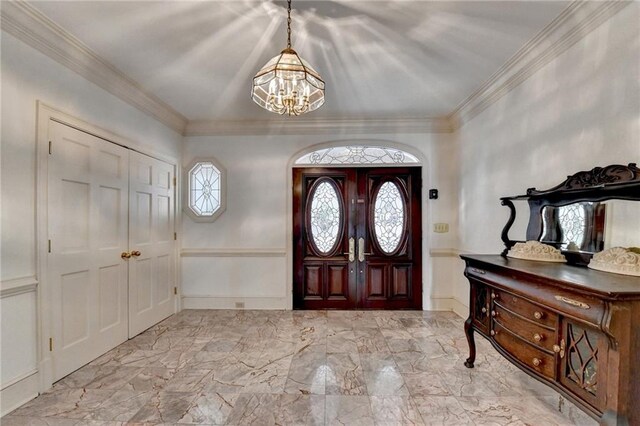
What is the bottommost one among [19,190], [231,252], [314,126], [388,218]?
[231,252]

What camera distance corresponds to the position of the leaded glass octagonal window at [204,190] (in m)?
4.36

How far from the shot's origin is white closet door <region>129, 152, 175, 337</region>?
3.31 m

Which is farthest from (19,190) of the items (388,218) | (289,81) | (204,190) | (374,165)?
(388,218)

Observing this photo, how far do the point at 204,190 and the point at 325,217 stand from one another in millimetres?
1884

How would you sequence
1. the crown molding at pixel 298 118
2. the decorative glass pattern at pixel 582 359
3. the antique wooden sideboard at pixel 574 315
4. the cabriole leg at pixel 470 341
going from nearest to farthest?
the antique wooden sideboard at pixel 574 315 < the decorative glass pattern at pixel 582 359 < the crown molding at pixel 298 118 < the cabriole leg at pixel 470 341

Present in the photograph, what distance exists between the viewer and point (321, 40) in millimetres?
2447

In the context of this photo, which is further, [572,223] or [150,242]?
[150,242]

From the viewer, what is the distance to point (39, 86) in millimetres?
2260

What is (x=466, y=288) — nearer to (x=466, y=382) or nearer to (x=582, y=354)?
(x=466, y=382)

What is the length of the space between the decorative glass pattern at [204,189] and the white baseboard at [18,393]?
2548 mm

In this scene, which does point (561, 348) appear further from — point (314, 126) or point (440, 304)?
point (314, 126)

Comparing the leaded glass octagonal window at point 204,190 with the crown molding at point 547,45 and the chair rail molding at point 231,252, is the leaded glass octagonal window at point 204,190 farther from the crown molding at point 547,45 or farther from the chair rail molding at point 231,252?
the crown molding at point 547,45

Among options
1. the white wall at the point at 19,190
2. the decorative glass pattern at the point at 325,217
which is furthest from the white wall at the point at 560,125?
the white wall at the point at 19,190

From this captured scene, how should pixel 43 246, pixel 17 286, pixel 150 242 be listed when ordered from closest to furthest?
pixel 17 286, pixel 43 246, pixel 150 242
